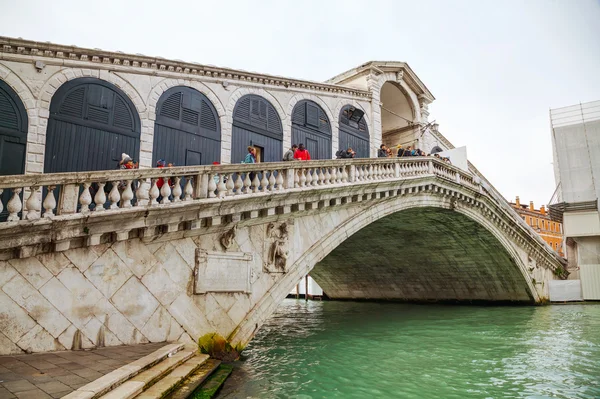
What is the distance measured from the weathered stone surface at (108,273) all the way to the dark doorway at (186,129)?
11.0ft

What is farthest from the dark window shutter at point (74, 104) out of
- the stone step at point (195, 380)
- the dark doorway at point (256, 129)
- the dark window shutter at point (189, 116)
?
the stone step at point (195, 380)

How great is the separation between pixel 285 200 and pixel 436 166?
843cm

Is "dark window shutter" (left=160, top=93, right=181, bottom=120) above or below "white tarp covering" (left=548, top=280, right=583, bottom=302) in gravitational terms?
above

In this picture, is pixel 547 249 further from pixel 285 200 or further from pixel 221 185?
pixel 221 185

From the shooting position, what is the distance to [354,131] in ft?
47.8

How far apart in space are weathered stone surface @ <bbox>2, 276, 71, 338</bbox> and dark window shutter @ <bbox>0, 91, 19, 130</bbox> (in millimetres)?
3455

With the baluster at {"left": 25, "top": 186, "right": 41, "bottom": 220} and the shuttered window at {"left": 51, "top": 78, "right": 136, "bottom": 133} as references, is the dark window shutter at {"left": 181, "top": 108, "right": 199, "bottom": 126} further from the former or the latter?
the baluster at {"left": 25, "top": 186, "right": 41, "bottom": 220}

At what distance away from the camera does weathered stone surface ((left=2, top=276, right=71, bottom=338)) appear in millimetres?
5293

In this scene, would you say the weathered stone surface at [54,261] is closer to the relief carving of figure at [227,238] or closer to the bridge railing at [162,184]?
the bridge railing at [162,184]

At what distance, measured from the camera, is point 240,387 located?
5965 mm

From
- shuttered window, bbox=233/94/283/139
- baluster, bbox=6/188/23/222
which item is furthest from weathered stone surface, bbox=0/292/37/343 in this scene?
shuttered window, bbox=233/94/283/139

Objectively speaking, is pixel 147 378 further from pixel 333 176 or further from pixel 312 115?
pixel 312 115

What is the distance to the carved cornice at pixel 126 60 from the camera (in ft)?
24.6

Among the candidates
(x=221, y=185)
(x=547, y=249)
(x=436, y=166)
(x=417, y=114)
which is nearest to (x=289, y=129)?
(x=221, y=185)
